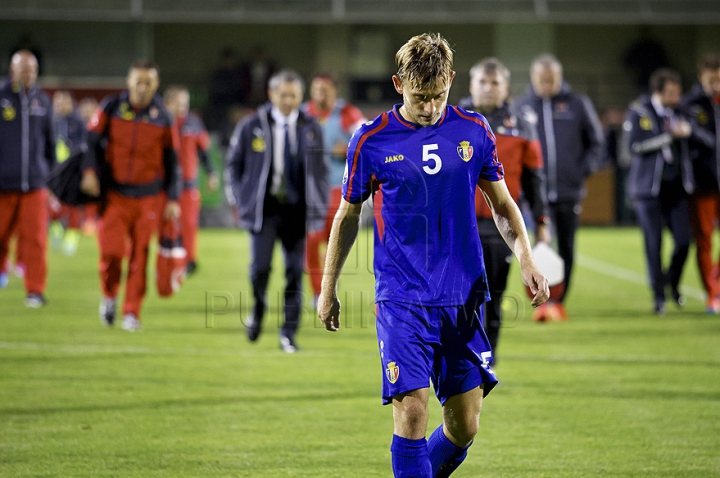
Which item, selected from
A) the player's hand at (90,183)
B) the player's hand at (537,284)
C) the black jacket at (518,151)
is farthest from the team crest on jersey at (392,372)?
the player's hand at (90,183)

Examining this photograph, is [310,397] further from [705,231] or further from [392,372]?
[705,231]

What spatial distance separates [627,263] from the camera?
1942 cm

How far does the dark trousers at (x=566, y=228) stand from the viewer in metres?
12.1

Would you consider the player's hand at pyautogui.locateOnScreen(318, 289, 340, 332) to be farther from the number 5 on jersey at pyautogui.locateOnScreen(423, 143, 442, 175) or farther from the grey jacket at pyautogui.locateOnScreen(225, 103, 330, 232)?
the grey jacket at pyautogui.locateOnScreen(225, 103, 330, 232)

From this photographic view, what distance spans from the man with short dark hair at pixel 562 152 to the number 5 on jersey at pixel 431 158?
25.4ft

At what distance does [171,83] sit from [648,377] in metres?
26.3

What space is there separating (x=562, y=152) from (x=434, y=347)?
7975 mm

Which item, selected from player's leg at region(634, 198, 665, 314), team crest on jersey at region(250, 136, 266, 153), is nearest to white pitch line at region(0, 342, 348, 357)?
team crest on jersey at region(250, 136, 266, 153)

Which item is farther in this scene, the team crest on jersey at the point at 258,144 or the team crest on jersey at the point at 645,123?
the team crest on jersey at the point at 645,123

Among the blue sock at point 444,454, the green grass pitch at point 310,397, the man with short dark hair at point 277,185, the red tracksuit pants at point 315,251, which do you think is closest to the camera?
the blue sock at point 444,454

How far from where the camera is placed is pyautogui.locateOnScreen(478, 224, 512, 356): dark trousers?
785 centimetres

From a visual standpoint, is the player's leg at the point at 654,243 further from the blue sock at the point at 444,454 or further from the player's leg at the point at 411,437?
the player's leg at the point at 411,437

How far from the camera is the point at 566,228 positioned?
12.2m

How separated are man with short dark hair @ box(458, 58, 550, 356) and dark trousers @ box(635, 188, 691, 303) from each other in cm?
485
